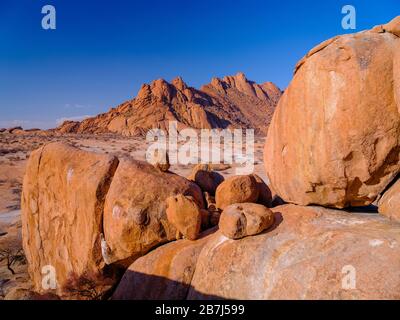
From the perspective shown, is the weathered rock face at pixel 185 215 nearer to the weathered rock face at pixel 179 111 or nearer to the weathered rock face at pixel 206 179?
the weathered rock face at pixel 206 179

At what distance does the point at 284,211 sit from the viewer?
5645 mm

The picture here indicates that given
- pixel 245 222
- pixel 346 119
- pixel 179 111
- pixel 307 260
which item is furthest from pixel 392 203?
pixel 179 111

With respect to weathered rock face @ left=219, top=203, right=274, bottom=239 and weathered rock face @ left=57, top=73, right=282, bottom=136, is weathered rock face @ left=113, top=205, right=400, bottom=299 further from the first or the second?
weathered rock face @ left=57, top=73, right=282, bottom=136

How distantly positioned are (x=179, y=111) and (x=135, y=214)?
236 feet

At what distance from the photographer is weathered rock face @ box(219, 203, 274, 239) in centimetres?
511

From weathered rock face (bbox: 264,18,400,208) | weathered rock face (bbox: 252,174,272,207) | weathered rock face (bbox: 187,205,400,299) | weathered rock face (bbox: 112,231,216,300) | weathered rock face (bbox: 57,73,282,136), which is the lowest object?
weathered rock face (bbox: 112,231,216,300)

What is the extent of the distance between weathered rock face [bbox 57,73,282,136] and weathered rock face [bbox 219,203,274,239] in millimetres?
57542

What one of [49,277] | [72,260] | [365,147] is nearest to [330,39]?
[365,147]

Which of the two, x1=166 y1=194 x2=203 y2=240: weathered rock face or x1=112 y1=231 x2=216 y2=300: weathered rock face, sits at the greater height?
x1=166 y1=194 x2=203 y2=240: weathered rock face

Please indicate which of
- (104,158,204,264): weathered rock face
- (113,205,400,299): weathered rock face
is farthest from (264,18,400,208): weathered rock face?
(104,158,204,264): weathered rock face

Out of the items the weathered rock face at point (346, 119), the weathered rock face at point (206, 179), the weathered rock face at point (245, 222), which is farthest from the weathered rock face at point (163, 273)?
the weathered rock face at point (346, 119)

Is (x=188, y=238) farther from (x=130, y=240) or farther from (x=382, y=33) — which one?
(x=382, y=33)

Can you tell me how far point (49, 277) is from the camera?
7.74 metres

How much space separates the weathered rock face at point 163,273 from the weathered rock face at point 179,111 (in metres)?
56.7
